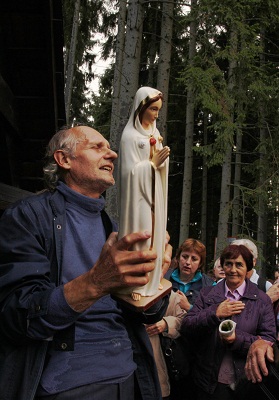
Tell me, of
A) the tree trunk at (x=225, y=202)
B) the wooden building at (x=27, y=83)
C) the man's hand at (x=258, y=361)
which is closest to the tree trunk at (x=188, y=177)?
the tree trunk at (x=225, y=202)

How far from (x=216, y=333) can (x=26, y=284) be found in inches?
87.3

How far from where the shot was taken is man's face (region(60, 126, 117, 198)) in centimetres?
232

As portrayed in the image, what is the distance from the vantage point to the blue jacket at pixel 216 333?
3.74m

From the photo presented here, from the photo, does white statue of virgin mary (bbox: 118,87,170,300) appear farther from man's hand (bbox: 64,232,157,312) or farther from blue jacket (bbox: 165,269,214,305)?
blue jacket (bbox: 165,269,214,305)

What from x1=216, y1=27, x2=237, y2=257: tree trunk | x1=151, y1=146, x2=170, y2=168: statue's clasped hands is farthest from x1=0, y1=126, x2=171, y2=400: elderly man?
x1=216, y1=27, x2=237, y2=257: tree trunk

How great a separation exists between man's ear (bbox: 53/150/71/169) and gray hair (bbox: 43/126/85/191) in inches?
0.7

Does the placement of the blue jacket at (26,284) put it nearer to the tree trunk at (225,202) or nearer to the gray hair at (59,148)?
the gray hair at (59,148)

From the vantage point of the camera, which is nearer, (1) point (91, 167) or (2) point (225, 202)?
(1) point (91, 167)

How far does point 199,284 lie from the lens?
186 inches

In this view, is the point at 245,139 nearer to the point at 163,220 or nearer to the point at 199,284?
the point at 199,284

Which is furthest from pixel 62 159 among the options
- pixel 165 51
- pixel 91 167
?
pixel 165 51

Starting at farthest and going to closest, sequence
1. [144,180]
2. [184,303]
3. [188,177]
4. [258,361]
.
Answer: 1. [188,177]
2. [184,303]
3. [258,361]
4. [144,180]

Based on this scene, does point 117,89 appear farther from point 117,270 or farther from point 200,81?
point 117,270

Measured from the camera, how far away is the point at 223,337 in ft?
11.9
